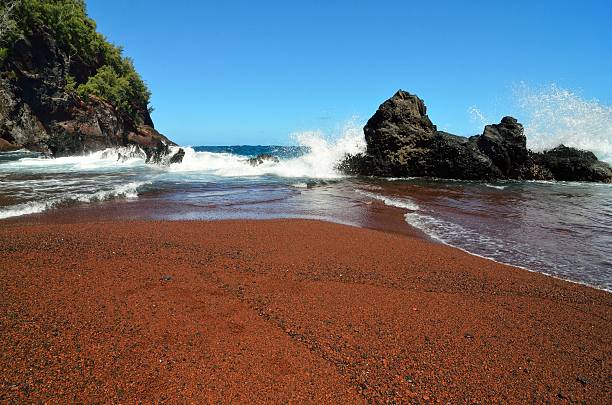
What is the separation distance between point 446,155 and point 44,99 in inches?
1642

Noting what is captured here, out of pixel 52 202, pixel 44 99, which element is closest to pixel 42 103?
pixel 44 99

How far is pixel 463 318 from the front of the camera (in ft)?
10.7

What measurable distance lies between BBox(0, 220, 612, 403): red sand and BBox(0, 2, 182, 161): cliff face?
3174cm

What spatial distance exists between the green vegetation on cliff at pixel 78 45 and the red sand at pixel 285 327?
44.7 meters

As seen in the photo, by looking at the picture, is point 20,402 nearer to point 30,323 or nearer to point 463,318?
point 30,323

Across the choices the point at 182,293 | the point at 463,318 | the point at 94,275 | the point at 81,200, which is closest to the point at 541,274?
the point at 463,318

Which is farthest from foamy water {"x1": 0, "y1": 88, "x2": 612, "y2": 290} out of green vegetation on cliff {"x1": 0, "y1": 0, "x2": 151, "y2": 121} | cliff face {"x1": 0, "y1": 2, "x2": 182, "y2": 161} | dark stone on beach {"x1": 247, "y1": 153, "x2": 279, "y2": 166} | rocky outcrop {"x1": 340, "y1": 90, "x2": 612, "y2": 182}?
green vegetation on cliff {"x1": 0, "y1": 0, "x2": 151, "y2": 121}

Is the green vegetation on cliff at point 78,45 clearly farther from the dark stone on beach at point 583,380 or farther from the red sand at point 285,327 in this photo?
the dark stone on beach at point 583,380

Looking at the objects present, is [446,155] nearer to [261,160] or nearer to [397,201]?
[397,201]

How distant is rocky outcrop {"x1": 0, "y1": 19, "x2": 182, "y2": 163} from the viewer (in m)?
36.3

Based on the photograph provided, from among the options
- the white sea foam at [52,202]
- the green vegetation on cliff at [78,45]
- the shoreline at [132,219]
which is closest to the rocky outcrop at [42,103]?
the green vegetation on cliff at [78,45]

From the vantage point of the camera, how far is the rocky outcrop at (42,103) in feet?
119

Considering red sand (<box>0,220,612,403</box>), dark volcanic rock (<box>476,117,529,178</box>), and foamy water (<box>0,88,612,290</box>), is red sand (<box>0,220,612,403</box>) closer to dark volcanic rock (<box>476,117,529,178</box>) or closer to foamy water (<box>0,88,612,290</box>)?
foamy water (<box>0,88,612,290</box>)

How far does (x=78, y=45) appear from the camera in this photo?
151ft
